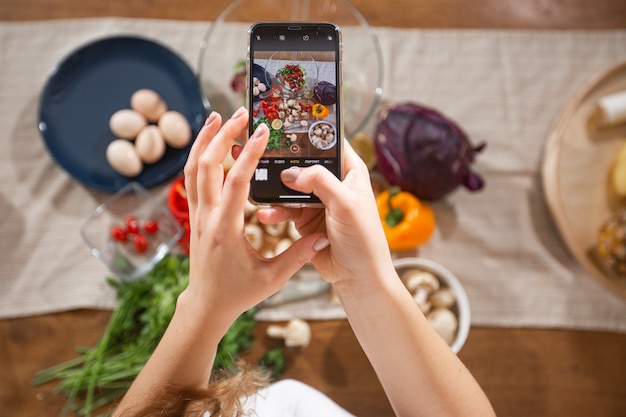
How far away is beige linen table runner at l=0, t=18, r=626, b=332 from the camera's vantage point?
39.0 inches

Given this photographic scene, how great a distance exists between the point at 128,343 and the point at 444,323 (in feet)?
2.02

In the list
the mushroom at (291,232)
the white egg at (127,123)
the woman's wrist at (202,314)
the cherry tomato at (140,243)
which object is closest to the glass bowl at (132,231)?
the cherry tomato at (140,243)

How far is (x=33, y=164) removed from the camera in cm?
105

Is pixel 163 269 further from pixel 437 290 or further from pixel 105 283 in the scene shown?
pixel 437 290

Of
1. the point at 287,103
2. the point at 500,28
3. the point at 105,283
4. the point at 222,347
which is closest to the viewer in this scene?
the point at 287,103

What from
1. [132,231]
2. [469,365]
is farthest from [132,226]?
[469,365]

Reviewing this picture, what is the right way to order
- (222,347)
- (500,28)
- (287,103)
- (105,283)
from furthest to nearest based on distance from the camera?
(500,28) < (105,283) < (222,347) < (287,103)

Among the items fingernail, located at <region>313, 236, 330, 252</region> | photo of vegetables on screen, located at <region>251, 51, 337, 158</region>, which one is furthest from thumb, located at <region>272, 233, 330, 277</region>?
photo of vegetables on screen, located at <region>251, 51, 337, 158</region>

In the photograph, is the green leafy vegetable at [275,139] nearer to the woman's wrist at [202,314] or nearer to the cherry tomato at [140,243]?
the woman's wrist at [202,314]

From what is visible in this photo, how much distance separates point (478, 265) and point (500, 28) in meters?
0.57

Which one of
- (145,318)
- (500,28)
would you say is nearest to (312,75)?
(145,318)

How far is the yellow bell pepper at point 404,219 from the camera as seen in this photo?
95 centimetres

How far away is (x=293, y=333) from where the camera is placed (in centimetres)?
94

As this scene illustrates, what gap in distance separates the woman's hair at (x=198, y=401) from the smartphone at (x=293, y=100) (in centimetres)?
24
